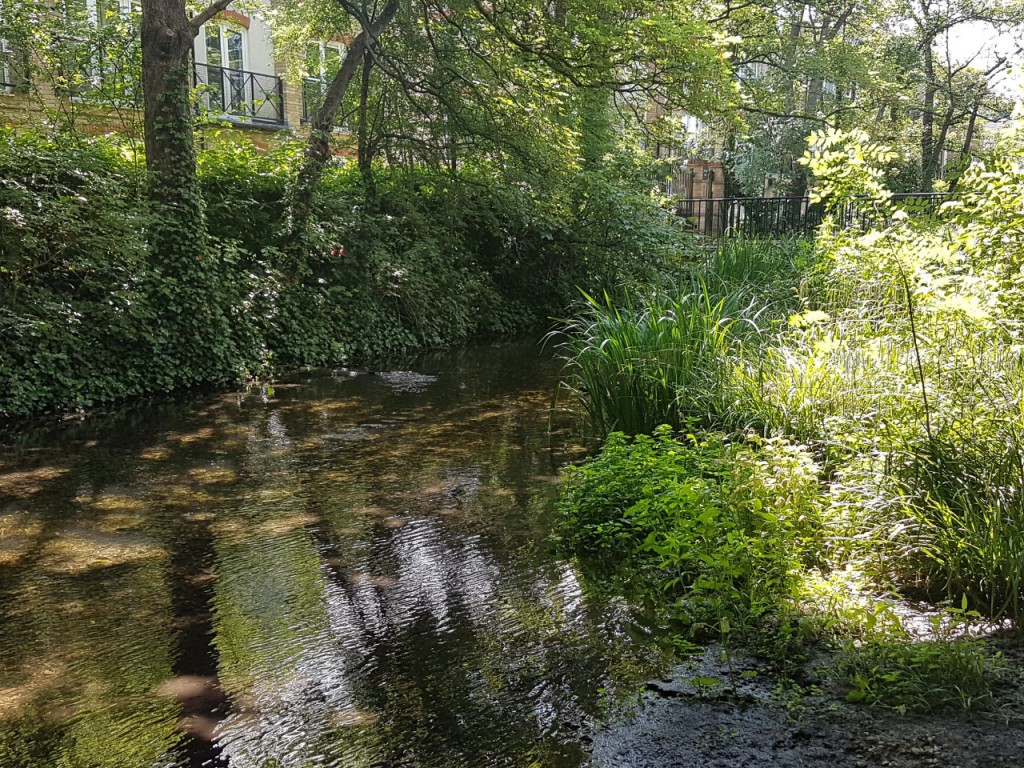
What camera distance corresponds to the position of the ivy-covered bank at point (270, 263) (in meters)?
8.04

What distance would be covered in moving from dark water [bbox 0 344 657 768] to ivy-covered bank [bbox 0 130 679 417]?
4.36 ft

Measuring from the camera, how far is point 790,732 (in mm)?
2682

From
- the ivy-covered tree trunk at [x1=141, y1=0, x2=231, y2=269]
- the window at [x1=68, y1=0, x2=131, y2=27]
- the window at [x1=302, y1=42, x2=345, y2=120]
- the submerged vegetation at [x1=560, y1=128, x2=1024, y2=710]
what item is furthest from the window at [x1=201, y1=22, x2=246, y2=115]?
the submerged vegetation at [x1=560, y1=128, x2=1024, y2=710]

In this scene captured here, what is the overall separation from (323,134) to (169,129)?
2.44m

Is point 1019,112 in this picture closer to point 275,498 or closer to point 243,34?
point 275,498

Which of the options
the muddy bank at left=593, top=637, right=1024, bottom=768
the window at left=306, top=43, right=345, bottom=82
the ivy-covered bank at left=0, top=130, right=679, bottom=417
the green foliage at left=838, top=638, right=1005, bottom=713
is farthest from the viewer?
the window at left=306, top=43, right=345, bottom=82

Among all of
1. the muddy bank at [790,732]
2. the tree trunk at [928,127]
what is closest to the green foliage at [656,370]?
the muddy bank at [790,732]

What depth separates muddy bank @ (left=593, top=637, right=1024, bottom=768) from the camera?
2.50 m

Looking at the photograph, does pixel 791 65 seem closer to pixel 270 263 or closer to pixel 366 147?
pixel 366 147

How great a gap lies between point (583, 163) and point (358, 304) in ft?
18.7

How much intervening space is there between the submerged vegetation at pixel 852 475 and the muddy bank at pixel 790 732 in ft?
0.34

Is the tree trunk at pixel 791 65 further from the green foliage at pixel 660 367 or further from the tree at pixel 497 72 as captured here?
the green foliage at pixel 660 367

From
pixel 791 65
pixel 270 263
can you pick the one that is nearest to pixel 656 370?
pixel 270 263

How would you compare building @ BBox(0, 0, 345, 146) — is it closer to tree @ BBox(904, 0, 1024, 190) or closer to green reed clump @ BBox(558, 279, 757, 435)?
green reed clump @ BBox(558, 279, 757, 435)
